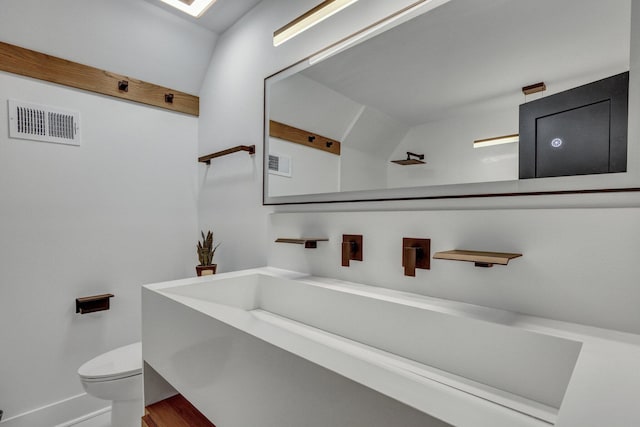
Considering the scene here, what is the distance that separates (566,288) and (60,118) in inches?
101

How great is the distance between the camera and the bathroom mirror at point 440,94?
90cm

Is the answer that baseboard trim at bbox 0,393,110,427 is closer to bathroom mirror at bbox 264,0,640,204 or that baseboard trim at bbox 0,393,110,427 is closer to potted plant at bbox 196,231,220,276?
potted plant at bbox 196,231,220,276

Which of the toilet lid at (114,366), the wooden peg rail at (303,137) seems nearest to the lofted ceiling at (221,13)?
the wooden peg rail at (303,137)

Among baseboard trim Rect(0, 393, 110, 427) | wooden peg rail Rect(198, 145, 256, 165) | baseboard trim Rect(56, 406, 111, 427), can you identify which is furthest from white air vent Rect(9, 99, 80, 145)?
baseboard trim Rect(56, 406, 111, 427)

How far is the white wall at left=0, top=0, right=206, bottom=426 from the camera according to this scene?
1.77 metres

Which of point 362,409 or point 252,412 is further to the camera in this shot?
point 252,412

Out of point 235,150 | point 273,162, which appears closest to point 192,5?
point 235,150

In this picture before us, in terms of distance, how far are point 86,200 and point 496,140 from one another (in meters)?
2.26

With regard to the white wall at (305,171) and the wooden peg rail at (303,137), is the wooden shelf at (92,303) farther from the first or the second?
the wooden peg rail at (303,137)

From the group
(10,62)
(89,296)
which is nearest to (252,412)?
(89,296)

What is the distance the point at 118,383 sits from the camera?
156cm

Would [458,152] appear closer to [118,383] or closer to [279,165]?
[279,165]

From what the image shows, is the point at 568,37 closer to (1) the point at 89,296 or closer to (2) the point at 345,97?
(2) the point at 345,97

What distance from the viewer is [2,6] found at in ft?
5.46
